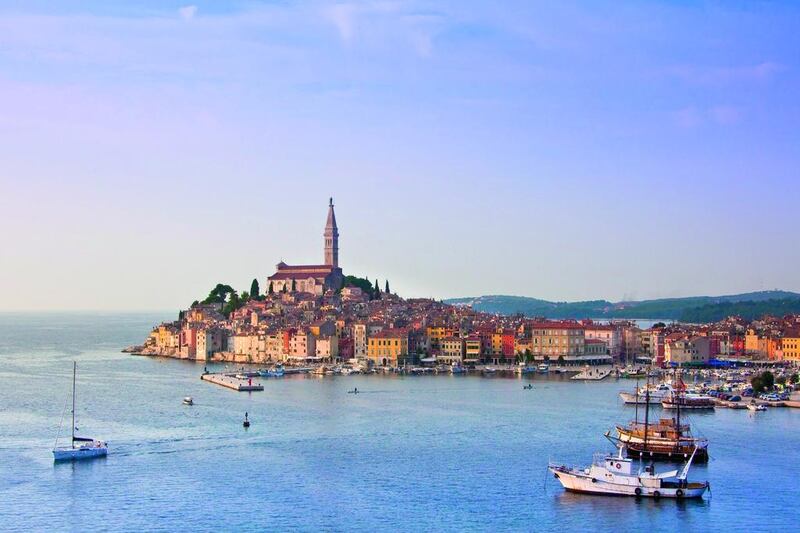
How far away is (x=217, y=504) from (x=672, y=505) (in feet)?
24.4

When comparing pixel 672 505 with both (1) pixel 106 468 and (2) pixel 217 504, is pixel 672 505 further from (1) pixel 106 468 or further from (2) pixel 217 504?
(1) pixel 106 468

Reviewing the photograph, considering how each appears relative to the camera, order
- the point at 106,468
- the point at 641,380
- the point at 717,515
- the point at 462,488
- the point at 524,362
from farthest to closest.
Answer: the point at 524,362 < the point at 641,380 < the point at 106,468 < the point at 462,488 < the point at 717,515

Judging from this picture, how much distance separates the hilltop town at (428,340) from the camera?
5425cm

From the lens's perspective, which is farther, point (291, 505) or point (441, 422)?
point (441, 422)

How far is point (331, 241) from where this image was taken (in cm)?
8081

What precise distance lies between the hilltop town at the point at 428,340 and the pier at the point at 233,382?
33.0ft

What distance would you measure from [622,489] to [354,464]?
17.6 feet

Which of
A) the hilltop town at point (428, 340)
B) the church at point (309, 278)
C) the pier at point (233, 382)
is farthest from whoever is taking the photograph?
the church at point (309, 278)

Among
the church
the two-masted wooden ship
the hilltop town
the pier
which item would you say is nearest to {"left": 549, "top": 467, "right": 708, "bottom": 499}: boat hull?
the two-masted wooden ship

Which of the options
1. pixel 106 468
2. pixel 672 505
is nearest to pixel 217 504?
pixel 106 468

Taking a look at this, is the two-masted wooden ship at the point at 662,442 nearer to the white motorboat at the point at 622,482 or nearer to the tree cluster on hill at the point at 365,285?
the white motorboat at the point at 622,482

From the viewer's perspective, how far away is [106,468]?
2225 centimetres

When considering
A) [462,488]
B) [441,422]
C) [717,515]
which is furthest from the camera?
[441,422]

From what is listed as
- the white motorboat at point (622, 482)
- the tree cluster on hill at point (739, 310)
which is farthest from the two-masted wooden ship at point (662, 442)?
the tree cluster on hill at point (739, 310)
